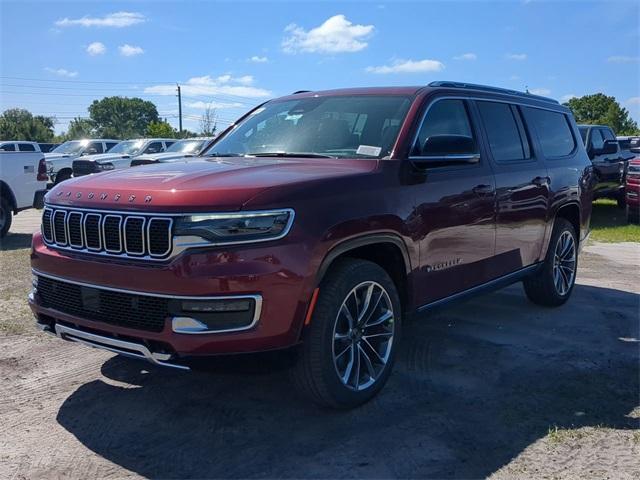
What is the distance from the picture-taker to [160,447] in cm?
334

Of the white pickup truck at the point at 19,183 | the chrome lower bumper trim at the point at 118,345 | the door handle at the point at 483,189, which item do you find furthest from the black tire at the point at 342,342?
the white pickup truck at the point at 19,183

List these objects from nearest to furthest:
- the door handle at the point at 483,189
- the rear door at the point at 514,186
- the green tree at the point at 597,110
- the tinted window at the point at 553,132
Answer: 1. the door handle at the point at 483,189
2. the rear door at the point at 514,186
3. the tinted window at the point at 553,132
4. the green tree at the point at 597,110

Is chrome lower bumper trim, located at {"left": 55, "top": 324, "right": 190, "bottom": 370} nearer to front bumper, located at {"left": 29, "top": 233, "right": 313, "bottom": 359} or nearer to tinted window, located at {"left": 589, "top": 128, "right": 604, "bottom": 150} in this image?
front bumper, located at {"left": 29, "top": 233, "right": 313, "bottom": 359}

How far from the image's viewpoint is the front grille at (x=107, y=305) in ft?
10.6

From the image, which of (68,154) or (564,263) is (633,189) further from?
(68,154)

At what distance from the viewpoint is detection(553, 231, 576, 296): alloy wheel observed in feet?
20.5

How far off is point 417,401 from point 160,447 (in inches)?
63.3

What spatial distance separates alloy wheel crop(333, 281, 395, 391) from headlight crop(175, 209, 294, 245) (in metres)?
0.70

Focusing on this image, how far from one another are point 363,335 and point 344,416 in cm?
50

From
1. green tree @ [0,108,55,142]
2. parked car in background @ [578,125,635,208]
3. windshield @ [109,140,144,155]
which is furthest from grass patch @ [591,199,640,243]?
green tree @ [0,108,55,142]

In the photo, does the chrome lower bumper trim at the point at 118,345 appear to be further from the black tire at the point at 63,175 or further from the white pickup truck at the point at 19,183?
the black tire at the point at 63,175

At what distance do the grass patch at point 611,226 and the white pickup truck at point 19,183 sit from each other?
10.6 metres

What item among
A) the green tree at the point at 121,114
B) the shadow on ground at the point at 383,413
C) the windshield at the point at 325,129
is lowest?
the shadow on ground at the point at 383,413

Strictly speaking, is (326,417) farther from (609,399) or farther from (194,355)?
(609,399)
